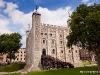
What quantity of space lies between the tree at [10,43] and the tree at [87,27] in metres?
32.9

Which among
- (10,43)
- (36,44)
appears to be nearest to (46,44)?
(36,44)

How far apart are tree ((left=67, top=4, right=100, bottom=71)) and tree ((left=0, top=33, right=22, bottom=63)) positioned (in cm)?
3290

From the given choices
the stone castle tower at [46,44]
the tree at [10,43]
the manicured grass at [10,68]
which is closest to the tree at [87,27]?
the stone castle tower at [46,44]

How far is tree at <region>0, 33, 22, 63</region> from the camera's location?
55812 mm

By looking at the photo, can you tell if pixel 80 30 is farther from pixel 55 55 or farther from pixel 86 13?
pixel 55 55

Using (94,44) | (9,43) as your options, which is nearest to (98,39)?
(94,44)

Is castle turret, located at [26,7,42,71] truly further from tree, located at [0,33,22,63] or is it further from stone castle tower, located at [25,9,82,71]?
tree, located at [0,33,22,63]

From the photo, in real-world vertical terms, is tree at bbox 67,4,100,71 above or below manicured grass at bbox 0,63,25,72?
above

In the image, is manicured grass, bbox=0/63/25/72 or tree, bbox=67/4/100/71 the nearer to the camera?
→ tree, bbox=67/4/100/71

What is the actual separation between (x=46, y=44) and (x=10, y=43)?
1661 centimetres

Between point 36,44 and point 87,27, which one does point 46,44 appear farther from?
point 87,27

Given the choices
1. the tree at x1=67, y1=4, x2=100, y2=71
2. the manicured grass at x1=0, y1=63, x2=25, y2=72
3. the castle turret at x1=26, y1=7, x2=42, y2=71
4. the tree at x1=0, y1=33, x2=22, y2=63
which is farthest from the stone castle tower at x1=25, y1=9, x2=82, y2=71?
the tree at x1=67, y1=4, x2=100, y2=71

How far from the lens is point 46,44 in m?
50.2

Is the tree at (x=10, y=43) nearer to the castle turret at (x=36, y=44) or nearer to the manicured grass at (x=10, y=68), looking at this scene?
the manicured grass at (x=10, y=68)
